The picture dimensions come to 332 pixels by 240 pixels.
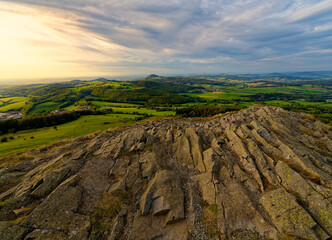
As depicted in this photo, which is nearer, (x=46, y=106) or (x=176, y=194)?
(x=176, y=194)

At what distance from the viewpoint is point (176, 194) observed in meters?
17.3

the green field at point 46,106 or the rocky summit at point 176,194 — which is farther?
the green field at point 46,106

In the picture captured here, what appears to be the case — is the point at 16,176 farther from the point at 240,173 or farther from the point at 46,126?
the point at 46,126

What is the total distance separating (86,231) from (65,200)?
485 cm

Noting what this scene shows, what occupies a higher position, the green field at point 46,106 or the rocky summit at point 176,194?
the rocky summit at point 176,194

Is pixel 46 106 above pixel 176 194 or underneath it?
underneath

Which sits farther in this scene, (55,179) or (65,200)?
(55,179)

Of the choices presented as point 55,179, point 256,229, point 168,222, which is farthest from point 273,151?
point 55,179

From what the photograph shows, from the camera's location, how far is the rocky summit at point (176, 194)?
13.7m

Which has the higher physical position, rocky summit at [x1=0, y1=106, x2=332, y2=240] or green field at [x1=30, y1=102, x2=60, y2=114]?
rocky summit at [x1=0, y1=106, x2=332, y2=240]

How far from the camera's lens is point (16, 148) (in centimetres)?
3744

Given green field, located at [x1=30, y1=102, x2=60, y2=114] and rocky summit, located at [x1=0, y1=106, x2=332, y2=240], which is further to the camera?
green field, located at [x1=30, y1=102, x2=60, y2=114]

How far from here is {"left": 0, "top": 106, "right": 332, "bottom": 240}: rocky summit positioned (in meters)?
13.7

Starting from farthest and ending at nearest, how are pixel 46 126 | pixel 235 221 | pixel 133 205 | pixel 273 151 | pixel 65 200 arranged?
pixel 46 126 < pixel 273 151 < pixel 133 205 < pixel 65 200 < pixel 235 221
